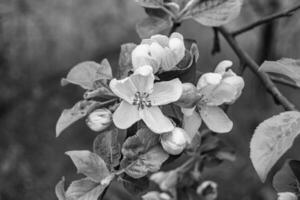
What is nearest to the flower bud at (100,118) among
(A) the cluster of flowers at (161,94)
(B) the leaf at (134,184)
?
(A) the cluster of flowers at (161,94)

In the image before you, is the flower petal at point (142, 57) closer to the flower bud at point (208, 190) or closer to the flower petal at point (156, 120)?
the flower petal at point (156, 120)

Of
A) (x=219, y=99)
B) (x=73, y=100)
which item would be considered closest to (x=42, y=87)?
(x=73, y=100)

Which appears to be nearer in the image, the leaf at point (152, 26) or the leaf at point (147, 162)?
the leaf at point (147, 162)

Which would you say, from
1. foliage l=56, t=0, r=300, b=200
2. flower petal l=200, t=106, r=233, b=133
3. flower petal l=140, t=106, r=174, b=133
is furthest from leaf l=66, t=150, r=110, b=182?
flower petal l=200, t=106, r=233, b=133

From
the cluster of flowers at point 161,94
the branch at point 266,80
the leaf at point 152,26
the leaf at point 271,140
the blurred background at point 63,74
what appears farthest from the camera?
the blurred background at point 63,74

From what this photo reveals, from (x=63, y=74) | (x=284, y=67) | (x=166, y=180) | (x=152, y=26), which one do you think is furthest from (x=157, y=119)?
(x=63, y=74)

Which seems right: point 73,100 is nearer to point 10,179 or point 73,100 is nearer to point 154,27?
point 10,179

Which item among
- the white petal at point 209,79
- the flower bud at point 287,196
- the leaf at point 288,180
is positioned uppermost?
the white petal at point 209,79
